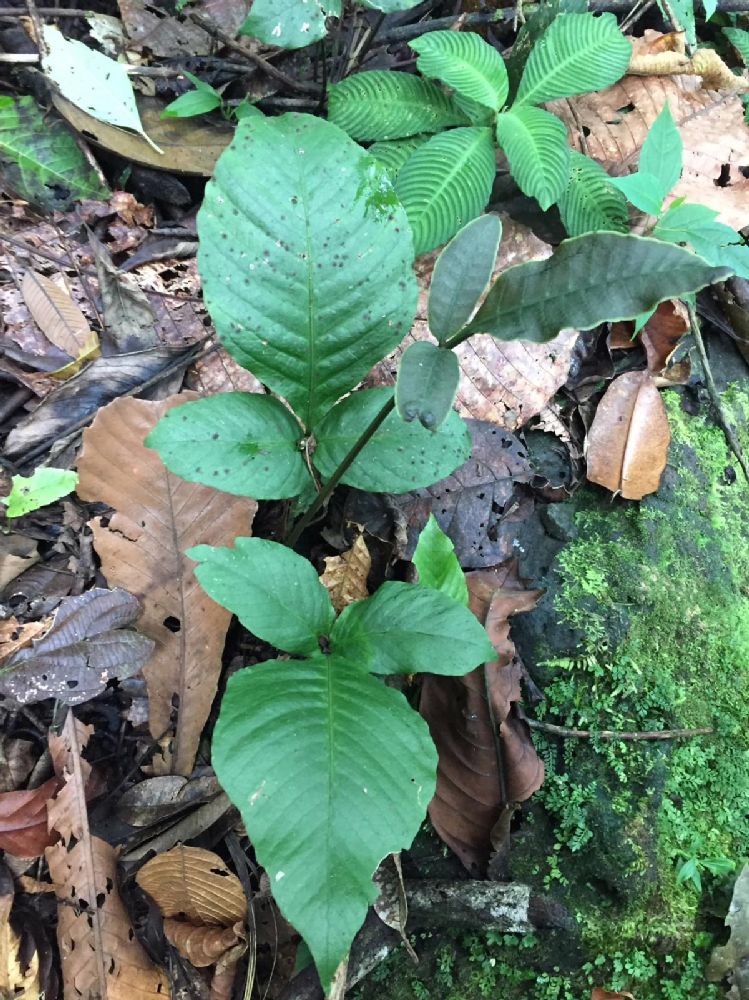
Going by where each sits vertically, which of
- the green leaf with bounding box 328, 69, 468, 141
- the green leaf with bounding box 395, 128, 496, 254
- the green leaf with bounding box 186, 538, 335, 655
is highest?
the green leaf with bounding box 328, 69, 468, 141

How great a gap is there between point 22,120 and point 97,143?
24 cm

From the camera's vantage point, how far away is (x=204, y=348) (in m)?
1.94

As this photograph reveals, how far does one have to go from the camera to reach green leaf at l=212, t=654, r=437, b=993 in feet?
3.54

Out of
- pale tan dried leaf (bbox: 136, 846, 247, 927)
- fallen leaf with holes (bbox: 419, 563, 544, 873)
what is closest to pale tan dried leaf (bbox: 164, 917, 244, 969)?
pale tan dried leaf (bbox: 136, 846, 247, 927)

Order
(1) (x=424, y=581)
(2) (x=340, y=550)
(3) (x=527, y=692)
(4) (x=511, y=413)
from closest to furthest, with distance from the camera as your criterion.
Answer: (1) (x=424, y=581) < (3) (x=527, y=692) < (2) (x=340, y=550) < (4) (x=511, y=413)

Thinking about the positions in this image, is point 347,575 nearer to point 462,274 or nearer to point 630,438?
point 630,438

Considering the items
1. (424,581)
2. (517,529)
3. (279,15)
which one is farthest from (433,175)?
(424,581)

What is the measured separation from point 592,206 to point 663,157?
21 centimetres

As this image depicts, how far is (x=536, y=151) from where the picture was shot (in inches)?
71.1

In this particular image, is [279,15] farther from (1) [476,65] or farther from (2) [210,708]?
(2) [210,708]

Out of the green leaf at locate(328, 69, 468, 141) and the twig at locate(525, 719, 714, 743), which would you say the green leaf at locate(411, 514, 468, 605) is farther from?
the green leaf at locate(328, 69, 468, 141)

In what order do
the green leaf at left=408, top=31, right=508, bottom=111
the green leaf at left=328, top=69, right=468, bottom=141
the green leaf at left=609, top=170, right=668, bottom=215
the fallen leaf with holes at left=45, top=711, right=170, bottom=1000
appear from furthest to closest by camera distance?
1. the green leaf at left=328, top=69, right=468, bottom=141
2. the green leaf at left=408, top=31, right=508, bottom=111
3. the green leaf at left=609, top=170, right=668, bottom=215
4. the fallen leaf with holes at left=45, top=711, right=170, bottom=1000

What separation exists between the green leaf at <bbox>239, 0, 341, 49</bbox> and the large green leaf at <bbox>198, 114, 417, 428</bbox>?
2.00ft

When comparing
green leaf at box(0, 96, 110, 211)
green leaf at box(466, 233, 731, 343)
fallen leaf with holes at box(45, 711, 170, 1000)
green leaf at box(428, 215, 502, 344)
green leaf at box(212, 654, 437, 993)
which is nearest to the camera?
green leaf at box(466, 233, 731, 343)
